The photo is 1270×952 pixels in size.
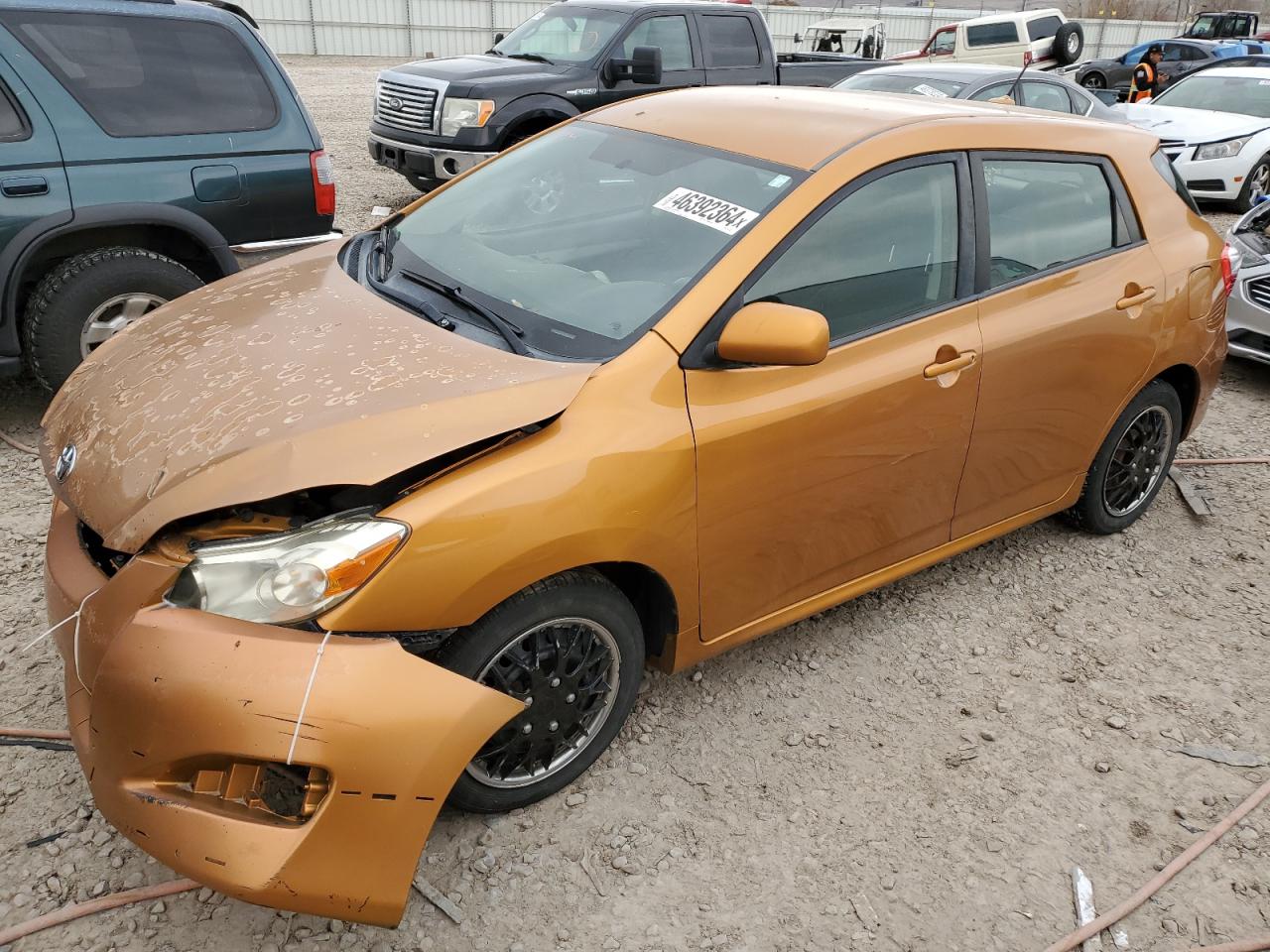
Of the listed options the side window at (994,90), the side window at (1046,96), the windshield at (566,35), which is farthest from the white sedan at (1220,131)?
the windshield at (566,35)

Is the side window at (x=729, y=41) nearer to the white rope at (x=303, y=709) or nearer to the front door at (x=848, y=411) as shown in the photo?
the front door at (x=848, y=411)

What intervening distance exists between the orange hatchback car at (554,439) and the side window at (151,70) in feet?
5.98

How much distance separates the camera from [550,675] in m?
2.54

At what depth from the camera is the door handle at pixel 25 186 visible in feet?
13.8

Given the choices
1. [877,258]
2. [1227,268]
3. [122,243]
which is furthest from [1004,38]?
[877,258]

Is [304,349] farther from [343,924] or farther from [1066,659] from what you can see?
[1066,659]

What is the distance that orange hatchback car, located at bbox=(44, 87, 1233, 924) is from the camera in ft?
6.67

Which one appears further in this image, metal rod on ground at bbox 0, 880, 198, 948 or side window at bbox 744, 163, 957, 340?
side window at bbox 744, 163, 957, 340

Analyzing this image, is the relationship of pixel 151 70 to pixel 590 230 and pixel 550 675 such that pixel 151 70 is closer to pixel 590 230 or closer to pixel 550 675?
pixel 590 230

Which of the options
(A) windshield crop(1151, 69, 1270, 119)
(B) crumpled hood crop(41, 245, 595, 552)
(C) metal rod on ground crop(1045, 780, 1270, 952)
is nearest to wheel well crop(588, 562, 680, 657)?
(B) crumpled hood crop(41, 245, 595, 552)

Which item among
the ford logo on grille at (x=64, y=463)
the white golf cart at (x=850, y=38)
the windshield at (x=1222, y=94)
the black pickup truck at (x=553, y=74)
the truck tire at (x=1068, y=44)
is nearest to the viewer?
the ford logo on grille at (x=64, y=463)

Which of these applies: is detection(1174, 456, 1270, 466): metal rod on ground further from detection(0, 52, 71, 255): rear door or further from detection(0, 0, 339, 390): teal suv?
detection(0, 52, 71, 255): rear door

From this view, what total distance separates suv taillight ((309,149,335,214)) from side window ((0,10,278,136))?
27 centimetres

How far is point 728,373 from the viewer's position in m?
2.64
